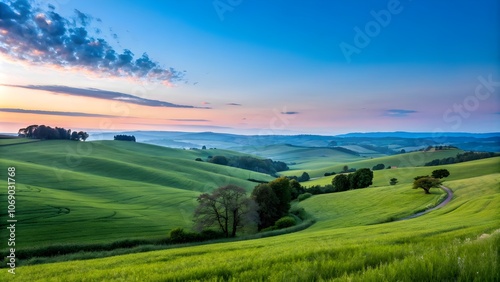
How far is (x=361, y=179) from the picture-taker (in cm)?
9719

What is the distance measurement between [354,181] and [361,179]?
2.51 meters

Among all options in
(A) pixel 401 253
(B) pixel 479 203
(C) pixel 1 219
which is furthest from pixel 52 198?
(B) pixel 479 203

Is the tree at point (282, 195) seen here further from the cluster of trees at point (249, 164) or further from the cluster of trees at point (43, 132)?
the cluster of trees at point (43, 132)

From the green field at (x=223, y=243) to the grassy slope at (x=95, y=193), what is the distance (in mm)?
285

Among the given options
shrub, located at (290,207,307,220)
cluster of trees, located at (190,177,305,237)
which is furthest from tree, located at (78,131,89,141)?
shrub, located at (290,207,307,220)

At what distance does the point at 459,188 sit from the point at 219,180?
8223 cm

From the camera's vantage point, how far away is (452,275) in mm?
3623

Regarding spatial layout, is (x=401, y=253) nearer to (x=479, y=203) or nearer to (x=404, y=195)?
(x=479, y=203)

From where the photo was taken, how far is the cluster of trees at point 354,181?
96.9 m

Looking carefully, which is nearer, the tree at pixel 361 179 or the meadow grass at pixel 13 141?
the tree at pixel 361 179

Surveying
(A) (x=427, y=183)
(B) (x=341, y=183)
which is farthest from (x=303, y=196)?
(A) (x=427, y=183)

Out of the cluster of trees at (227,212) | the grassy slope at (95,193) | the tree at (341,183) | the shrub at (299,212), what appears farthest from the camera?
the tree at (341,183)

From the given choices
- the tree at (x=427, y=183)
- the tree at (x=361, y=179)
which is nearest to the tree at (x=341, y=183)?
the tree at (x=361, y=179)

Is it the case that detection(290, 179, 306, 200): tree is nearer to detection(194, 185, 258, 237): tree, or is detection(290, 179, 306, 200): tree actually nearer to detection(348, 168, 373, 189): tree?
detection(348, 168, 373, 189): tree
